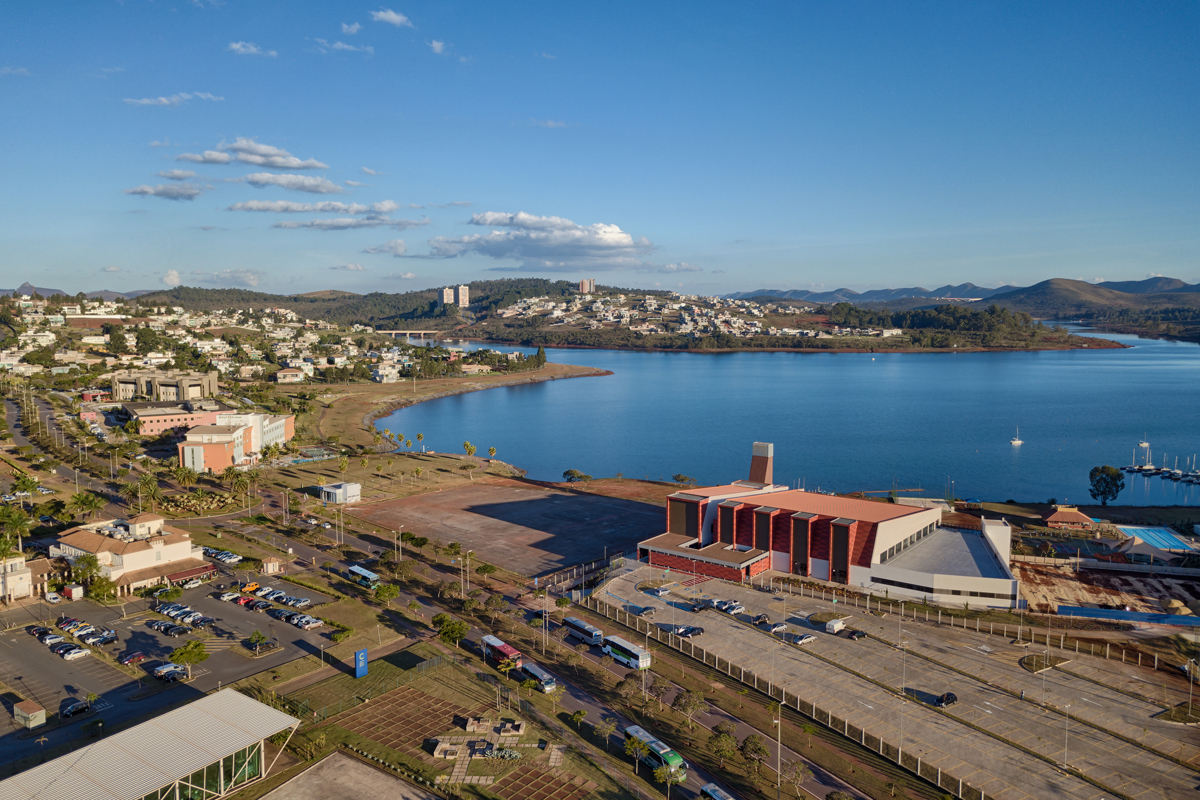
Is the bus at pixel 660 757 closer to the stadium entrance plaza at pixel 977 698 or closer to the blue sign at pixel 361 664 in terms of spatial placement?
the stadium entrance plaza at pixel 977 698

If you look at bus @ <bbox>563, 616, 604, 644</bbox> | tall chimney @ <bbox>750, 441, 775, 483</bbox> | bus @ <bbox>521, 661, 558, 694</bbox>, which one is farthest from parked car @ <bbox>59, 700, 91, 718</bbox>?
tall chimney @ <bbox>750, 441, 775, 483</bbox>

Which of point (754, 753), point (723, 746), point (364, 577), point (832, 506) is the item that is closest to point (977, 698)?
point (754, 753)

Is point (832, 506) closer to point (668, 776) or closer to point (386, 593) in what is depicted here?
point (668, 776)

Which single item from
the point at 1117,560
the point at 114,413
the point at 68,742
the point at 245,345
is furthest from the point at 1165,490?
the point at 245,345

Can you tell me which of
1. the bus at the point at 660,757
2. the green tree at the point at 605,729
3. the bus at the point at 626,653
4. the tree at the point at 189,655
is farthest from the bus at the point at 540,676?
the tree at the point at 189,655

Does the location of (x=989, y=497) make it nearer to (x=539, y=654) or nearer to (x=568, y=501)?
(x=568, y=501)
